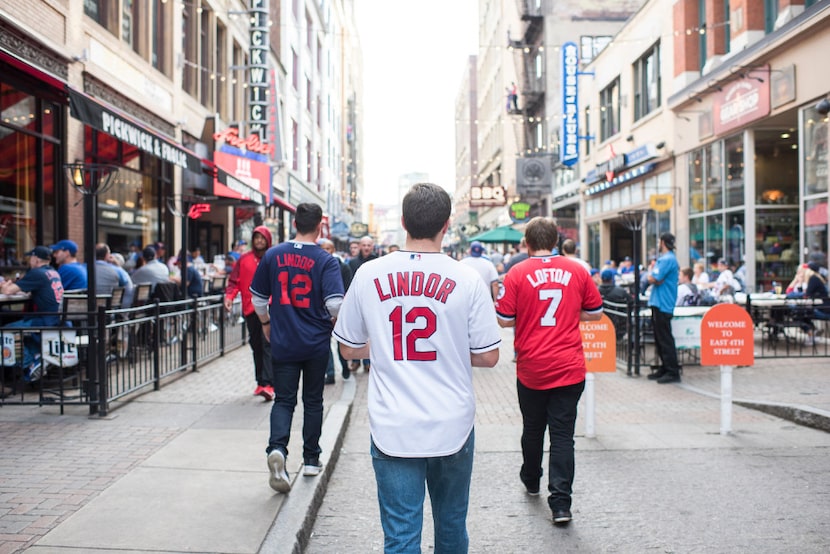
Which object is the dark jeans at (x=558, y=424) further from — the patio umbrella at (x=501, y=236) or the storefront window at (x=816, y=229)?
the patio umbrella at (x=501, y=236)

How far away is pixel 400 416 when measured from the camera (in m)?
3.07

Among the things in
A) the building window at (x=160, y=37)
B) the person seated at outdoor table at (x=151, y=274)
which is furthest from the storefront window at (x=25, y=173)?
the building window at (x=160, y=37)

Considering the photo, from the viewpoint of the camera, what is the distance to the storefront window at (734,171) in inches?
724

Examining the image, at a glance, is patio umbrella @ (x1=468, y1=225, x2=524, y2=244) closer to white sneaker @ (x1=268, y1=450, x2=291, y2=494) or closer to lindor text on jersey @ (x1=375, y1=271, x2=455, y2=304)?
white sneaker @ (x1=268, y1=450, x2=291, y2=494)

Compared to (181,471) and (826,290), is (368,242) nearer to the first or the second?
(181,471)

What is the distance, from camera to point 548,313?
4.92 metres

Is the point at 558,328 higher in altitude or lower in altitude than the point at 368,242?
lower

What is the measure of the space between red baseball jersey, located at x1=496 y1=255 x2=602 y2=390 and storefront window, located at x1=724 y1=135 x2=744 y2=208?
598 inches

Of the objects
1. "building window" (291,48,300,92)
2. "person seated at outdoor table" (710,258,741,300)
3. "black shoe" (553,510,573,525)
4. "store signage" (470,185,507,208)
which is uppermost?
"building window" (291,48,300,92)

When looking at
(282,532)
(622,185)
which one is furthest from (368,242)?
(622,185)

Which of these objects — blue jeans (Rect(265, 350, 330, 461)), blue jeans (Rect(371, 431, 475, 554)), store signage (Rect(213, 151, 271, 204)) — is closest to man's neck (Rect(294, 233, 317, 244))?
blue jeans (Rect(265, 350, 330, 461))

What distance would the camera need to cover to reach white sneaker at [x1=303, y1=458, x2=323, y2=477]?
17.7ft

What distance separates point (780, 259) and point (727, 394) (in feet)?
38.9

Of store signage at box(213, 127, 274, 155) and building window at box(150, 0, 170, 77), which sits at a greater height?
building window at box(150, 0, 170, 77)
